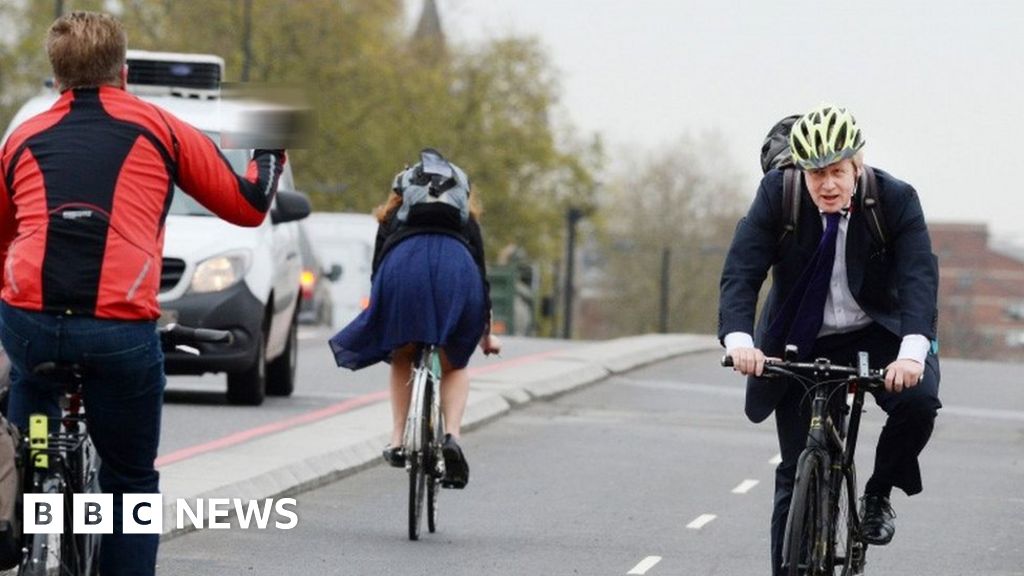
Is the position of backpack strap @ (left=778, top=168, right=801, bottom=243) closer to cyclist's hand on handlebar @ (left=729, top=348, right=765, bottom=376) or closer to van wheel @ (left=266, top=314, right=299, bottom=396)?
cyclist's hand on handlebar @ (left=729, top=348, right=765, bottom=376)

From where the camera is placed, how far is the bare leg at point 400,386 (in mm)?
10891

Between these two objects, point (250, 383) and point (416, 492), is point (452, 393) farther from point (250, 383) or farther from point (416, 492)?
point (250, 383)

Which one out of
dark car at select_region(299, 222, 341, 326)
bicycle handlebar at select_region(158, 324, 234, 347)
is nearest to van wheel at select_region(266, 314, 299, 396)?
bicycle handlebar at select_region(158, 324, 234, 347)

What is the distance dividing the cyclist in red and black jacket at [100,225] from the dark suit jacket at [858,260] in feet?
5.59

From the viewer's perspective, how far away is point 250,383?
1689cm

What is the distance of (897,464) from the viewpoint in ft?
25.3

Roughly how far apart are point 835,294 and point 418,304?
3512mm

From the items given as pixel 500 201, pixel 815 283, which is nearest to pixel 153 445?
pixel 815 283

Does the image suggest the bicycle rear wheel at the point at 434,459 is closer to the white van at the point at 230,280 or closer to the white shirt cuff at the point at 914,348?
the white shirt cuff at the point at 914,348

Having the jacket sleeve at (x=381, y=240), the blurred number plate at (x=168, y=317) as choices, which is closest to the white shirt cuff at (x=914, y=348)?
the jacket sleeve at (x=381, y=240)

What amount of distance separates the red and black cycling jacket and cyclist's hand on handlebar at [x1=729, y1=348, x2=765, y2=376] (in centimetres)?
164

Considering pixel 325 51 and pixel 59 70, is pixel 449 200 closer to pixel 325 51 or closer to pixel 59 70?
pixel 59 70

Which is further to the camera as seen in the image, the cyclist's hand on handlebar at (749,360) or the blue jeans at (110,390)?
the cyclist's hand on handlebar at (749,360)

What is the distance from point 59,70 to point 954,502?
7.39 metres
